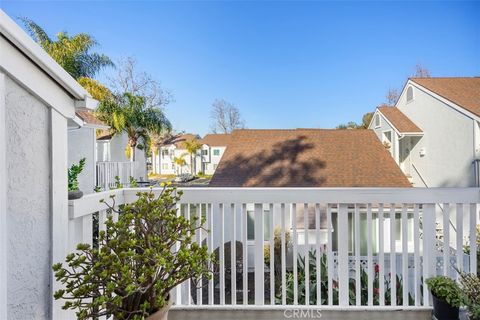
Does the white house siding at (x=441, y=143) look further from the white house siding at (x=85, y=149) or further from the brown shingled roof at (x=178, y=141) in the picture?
the brown shingled roof at (x=178, y=141)

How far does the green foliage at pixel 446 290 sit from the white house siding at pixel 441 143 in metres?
8.67

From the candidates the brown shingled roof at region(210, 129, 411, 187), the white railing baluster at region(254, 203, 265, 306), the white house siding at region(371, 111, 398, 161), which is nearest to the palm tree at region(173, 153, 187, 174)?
the brown shingled roof at region(210, 129, 411, 187)

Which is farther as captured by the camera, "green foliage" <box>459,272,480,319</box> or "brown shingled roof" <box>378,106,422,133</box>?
"brown shingled roof" <box>378,106,422,133</box>

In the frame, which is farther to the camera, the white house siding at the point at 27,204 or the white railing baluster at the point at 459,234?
the white railing baluster at the point at 459,234

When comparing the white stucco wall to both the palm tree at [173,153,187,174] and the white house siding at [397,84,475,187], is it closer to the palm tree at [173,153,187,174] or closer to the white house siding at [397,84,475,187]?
the white house siding at [397,84,475,187]

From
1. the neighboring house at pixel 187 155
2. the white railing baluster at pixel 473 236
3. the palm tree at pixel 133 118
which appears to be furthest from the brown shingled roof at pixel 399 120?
the neighboring house at pixel 187 155

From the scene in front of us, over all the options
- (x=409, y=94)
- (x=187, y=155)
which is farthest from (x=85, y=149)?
(x=187, y=155)

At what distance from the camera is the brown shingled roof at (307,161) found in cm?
959

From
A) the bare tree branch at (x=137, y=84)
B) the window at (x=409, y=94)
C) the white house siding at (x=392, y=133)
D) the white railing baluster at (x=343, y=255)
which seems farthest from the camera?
the bare tree branch at (x=137, y=84)

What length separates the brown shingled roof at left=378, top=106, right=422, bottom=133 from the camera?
37.1 feet

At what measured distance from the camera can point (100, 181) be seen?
33.8 ft

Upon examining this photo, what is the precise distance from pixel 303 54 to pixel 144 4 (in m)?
6.37

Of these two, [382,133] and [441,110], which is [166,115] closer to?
[382,133]

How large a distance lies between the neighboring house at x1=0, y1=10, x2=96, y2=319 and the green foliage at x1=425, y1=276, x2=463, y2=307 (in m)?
2.35
